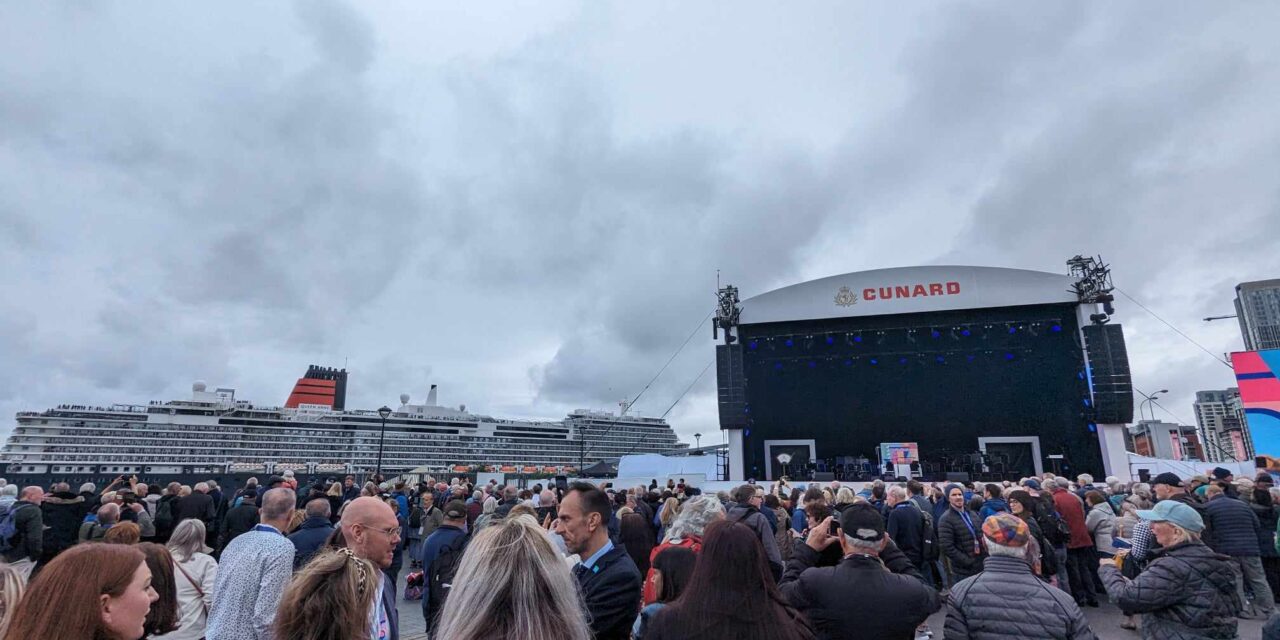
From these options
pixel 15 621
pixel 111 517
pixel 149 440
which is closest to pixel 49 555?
pixel 111 517

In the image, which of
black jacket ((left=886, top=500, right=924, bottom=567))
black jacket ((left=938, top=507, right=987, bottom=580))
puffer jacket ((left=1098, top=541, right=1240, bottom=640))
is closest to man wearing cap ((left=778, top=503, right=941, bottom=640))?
puffer jacket ((left=1098, top=541, right=1240, bottom=640))

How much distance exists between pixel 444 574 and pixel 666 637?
133 inches

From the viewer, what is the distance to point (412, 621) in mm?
7211

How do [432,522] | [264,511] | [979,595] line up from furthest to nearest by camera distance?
[432,522], [264,511], [979,595]

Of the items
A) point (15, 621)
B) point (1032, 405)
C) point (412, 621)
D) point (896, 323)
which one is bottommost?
point (412, 621)

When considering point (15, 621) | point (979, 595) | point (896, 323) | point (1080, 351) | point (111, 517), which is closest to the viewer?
point (15, 621)

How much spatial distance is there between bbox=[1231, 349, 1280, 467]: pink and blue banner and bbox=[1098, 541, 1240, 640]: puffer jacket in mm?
20648

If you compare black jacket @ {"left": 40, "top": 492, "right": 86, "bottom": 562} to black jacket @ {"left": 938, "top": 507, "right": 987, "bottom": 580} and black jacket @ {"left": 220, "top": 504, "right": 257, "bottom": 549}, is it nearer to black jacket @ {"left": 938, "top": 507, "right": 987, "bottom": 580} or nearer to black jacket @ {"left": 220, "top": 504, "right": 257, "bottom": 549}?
black jacket @ {"left": 220, "top": 504, "right": 257, "bottom": 549}

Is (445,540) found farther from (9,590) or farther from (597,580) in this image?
(9,590)

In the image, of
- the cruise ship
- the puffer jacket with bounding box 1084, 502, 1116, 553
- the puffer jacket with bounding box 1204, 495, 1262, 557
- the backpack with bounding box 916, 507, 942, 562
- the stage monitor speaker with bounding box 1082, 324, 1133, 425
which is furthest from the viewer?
the cruise ship

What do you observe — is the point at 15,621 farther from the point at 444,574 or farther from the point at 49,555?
the point at 49,555

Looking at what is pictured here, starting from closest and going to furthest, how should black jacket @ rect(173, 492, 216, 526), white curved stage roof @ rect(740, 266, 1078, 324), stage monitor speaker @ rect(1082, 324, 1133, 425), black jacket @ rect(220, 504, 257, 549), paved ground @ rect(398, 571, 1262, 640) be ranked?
1. paved ground @ rect(398, 571, 1262, 640)
2. black jacket @ rect(220, 504, 257, 549)
3. black jacket @ rect(173, 492, 216, 526)
4. stage monitor speaker @ rect(1082, 324, 1133, 425)
5. white curved stage roof @ rect(740, 266, 1078, 324)

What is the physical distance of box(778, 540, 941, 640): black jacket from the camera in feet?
8.82

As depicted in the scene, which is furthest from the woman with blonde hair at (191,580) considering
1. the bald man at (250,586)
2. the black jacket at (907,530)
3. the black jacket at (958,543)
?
the black jacket at (958,543)
